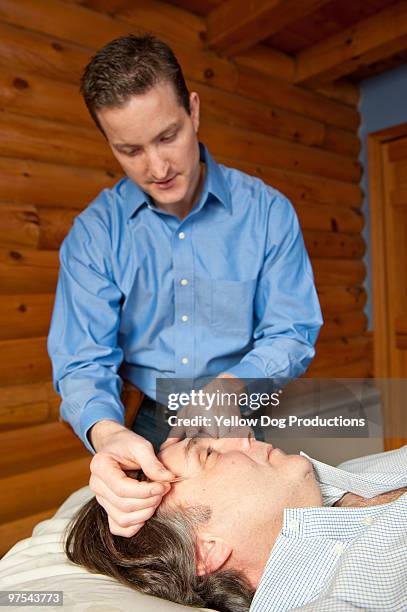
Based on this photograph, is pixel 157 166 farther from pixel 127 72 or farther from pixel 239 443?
pixel 239 443

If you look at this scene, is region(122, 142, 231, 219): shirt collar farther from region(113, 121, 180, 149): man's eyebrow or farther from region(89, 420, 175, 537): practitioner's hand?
region(89, 420, 175, 537): practitioner's hand

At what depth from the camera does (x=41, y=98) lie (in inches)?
83.9

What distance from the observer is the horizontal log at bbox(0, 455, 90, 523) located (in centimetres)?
140

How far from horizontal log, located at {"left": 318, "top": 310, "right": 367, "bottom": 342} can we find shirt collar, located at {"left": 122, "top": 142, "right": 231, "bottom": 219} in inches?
76.7

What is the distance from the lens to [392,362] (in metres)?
3.11

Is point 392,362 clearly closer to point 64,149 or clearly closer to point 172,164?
point 64,149

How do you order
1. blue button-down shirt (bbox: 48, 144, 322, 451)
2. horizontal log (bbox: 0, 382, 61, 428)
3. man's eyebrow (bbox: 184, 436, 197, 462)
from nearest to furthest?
man's eyebrow (bbox: 184, 436, 197, 462) → blue button-down shirt (bbox: 48, 144, 322, 451) → horizontal log (bbox: 0, 382, 61, 428)

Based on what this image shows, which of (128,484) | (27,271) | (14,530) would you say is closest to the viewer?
(128,484)

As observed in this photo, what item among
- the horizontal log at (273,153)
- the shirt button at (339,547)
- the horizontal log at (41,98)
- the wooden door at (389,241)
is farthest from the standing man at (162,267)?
the wooden door at (389,241)

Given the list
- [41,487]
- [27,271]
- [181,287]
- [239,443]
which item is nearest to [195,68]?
[27,271]

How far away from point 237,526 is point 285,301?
540 millimetres

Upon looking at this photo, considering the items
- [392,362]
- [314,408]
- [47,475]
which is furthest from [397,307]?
[314,408]

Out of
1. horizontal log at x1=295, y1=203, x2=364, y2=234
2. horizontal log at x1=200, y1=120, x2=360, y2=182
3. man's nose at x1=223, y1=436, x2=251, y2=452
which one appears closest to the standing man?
man's nose at x1=223, y1=436, x2=251, y2=452

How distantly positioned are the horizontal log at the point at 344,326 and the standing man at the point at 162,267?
6.34ft
